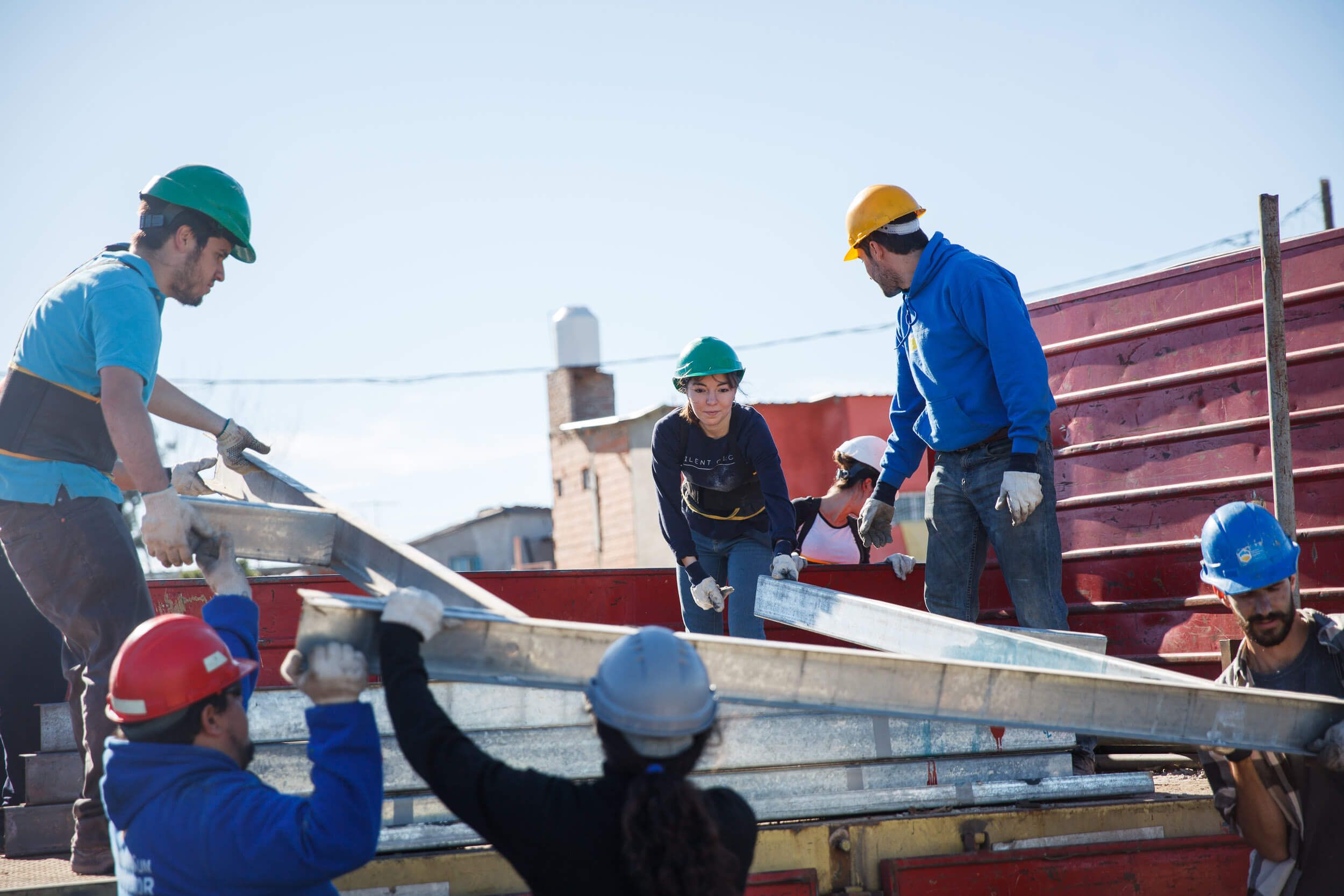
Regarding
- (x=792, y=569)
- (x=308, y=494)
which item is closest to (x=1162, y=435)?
(x=792, y=569)

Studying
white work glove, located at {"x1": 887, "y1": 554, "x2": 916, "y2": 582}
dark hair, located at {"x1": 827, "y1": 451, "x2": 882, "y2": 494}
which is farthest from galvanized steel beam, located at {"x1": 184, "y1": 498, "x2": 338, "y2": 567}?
dark hair, located at {"x1": 827, "y1": 451, "x2": 882, "y2": 494}

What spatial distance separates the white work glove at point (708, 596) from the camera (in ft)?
14.5

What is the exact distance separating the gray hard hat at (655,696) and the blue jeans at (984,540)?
2.14 meters

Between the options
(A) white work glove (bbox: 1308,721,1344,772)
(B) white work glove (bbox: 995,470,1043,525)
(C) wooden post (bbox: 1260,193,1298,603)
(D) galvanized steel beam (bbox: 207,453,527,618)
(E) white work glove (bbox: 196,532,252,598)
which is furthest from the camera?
(C) wooden post (bbox: 1260,193,1298,603)

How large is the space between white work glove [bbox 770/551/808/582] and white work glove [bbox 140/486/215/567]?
7.36 feet

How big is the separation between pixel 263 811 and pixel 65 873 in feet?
4.22

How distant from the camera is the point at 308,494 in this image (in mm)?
3078

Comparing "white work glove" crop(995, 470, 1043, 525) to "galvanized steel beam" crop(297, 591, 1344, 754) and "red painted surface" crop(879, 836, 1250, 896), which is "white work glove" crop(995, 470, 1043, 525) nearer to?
"red painted surface" crop(879, 836, 1250, 896)

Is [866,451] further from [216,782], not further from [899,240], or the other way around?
[216,782]

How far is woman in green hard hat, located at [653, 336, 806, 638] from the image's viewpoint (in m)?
4.42

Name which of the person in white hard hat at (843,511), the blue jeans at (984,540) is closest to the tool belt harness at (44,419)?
the blue jeans at (984,540)

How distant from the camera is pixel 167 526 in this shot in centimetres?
244

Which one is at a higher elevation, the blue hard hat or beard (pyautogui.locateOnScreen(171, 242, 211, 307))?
beard (pyautogui.locateOnScreen(171, 242, 211, 307))

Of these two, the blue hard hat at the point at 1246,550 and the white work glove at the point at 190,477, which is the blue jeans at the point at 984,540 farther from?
the white work glove at the point at 190,477
